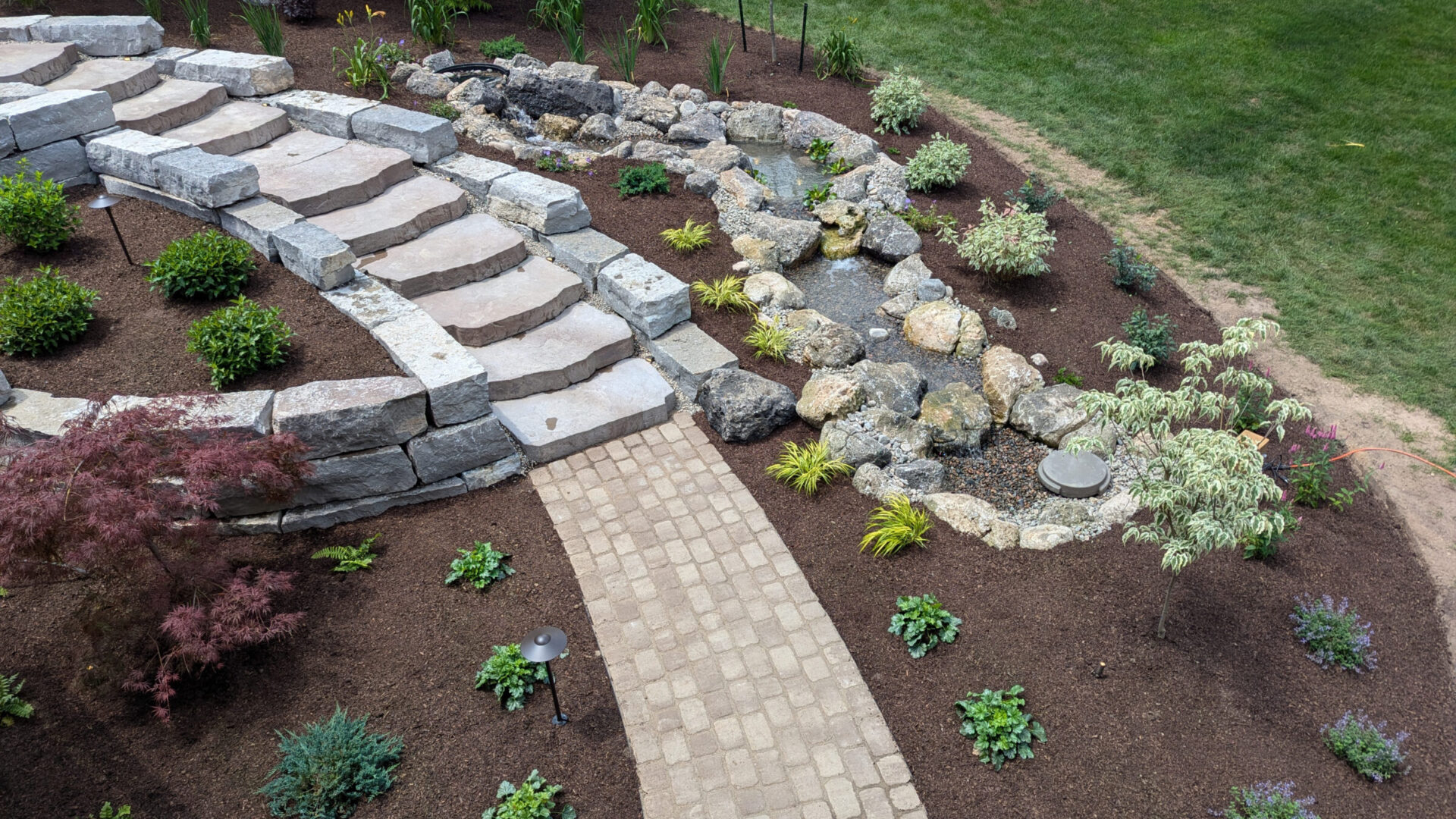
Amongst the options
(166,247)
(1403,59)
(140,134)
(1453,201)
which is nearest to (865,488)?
(166,247)

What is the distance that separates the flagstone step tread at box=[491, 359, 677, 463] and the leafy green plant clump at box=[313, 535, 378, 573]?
4.52ft

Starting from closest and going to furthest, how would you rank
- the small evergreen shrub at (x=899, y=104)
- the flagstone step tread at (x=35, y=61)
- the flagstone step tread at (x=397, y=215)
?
the flagstone step tread at (x=397, y=215), the flagstone step tread at (x=35, y=61), the small evergreen shrub at (x=899, y=104)

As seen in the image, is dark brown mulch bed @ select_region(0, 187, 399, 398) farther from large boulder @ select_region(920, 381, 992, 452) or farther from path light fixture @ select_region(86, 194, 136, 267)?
large boulder @ select_region(920, 381, 992, 452)

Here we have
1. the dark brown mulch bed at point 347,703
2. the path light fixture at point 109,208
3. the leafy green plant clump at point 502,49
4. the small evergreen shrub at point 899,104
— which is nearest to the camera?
the dark brown mulch bed at point 347,703

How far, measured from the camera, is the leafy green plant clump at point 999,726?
495cm

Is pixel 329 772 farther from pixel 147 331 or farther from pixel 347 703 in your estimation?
pixel 147 331

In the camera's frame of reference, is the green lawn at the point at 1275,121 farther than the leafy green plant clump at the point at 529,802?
Yes

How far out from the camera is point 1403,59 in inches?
538

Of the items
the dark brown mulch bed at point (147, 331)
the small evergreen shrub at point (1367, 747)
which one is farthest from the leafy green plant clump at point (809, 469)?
the small evergreen shrub at point (1367, 747)

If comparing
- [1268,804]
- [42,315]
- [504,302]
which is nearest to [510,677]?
[504,302]

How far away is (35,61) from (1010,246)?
10.0m

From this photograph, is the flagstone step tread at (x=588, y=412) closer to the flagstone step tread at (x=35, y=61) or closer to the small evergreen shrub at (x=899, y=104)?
the small evergreen shrub at (x=899, y=104)

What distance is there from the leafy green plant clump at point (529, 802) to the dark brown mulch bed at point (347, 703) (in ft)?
0.26

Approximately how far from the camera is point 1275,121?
1216 cm
